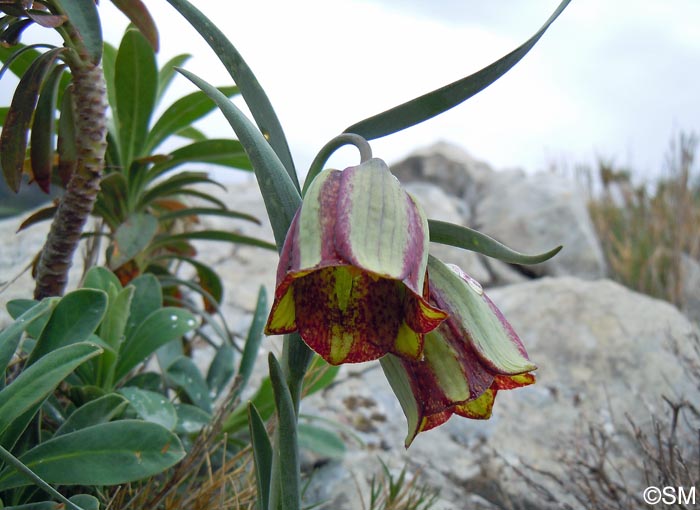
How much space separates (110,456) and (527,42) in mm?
697

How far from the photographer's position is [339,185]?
611 millimetres

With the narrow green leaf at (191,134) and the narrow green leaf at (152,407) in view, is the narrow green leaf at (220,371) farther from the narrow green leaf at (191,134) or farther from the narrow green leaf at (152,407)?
the narrow green leaf at (191,134)

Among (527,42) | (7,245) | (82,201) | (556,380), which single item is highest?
(527,42)

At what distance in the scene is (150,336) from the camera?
1098mm

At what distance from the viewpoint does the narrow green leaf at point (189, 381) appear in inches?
48.4

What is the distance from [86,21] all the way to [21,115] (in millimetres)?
184

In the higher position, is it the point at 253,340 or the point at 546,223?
the point at 253,340

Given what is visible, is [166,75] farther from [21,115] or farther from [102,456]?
[102,456]

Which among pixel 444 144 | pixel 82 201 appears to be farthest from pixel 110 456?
pixel 444 144

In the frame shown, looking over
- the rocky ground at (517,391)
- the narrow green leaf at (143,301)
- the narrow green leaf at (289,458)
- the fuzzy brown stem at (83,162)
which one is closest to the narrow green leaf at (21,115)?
the fuzzy brown stem at (83,162)

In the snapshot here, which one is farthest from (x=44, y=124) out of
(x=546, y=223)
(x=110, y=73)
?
(x=546, y=223)

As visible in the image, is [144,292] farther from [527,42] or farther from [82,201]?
[527,42]

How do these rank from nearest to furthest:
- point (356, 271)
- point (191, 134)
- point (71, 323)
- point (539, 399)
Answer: point (356, 271)
point (71, 323)
point (191, 134)
point (539, 399)

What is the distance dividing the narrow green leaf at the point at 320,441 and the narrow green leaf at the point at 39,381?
0.63 meters
